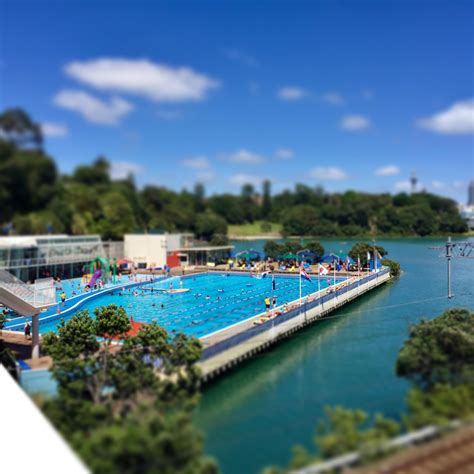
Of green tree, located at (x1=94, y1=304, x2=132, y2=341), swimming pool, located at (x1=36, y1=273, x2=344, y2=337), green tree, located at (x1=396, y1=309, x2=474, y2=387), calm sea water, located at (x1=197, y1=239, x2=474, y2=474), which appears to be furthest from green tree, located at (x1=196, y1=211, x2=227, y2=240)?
green tree, located at (x1=396, y1=309, x2=474, y2=387)

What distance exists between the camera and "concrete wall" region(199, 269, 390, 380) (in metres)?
19.7

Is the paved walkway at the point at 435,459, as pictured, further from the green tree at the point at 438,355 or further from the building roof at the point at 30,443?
the building roof at the point at 30,443

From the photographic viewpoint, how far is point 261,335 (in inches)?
930

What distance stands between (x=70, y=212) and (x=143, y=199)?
132 ft

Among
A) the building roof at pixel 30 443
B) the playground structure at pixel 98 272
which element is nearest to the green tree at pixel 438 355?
the building roof at pixel 30 443

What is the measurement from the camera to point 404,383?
17.4 metres

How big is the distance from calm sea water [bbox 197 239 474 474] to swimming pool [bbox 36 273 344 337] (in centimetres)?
531

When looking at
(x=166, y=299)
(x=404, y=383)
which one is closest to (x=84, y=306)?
(x=166, y=299)

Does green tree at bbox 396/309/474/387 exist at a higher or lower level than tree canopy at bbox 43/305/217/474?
higher

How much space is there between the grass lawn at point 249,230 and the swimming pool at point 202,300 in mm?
68466

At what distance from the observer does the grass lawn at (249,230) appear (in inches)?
4710

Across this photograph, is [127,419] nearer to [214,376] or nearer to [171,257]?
[214,376]

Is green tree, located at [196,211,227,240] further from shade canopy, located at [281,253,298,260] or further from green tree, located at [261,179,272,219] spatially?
shade canopy, located at [281,253,298,260]

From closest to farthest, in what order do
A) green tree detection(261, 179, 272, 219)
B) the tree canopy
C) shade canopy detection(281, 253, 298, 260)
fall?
the tree canopy
shade canopy detection(281, 253, 298, 260)
green tree detection(261, 179, 272, 219)
